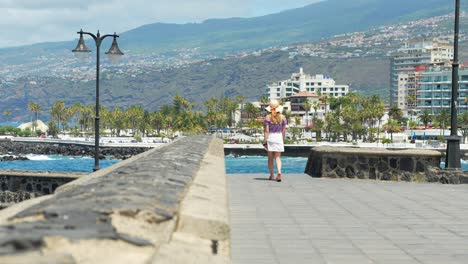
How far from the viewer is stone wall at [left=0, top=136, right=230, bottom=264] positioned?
10.6 feet

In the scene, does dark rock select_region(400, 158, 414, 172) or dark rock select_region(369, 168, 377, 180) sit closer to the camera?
dark rock select_region(400, 158, 414, 172)

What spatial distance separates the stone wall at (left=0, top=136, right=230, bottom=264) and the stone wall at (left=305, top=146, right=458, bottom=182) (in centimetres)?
1295

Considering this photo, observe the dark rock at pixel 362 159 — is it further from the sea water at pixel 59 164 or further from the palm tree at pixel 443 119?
the palm tree at pixel 443 119

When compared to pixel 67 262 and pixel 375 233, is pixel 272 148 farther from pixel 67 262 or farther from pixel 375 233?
pixel 67 262

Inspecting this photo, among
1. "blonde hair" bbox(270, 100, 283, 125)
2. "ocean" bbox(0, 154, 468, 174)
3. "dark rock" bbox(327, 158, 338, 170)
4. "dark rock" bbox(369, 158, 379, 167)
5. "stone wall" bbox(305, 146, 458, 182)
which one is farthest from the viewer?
"ocean" bbox(0, 154, 468, 174)

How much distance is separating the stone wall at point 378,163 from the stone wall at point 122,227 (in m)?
12.9

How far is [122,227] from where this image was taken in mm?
3930

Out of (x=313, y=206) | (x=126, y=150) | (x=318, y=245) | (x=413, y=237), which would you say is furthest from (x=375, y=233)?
(x=126, y=150)

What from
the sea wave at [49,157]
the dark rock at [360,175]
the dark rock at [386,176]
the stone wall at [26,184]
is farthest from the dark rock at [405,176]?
the sea wave at [49,157]

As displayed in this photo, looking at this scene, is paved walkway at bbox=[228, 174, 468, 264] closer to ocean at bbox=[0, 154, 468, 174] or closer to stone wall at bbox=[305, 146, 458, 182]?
stone wall at bbox=[305, 146, 458, 182]

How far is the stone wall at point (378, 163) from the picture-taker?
18.7 metres

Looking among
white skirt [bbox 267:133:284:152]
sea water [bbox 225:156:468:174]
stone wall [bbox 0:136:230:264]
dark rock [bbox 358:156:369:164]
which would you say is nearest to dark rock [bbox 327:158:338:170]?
→ dark rock [bbox 358:156:369:164]

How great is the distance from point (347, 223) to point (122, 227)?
23.7 ft

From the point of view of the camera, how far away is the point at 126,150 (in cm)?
15962
